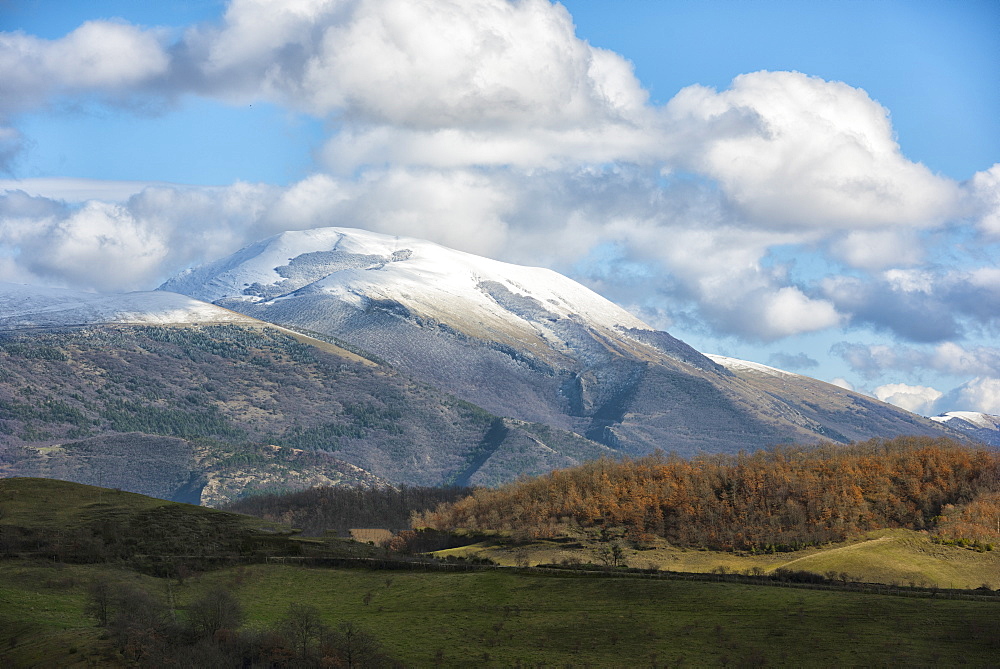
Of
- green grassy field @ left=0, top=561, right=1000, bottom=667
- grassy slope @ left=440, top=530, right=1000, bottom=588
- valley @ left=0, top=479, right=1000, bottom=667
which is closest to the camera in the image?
green grassy field @ left=0, top=561, right=1000, bottom=667

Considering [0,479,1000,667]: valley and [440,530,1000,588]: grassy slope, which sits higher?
[440,530,1000,588]: grassy slope

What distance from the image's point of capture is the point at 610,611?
125 m

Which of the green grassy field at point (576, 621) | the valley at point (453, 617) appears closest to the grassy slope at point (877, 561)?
the valley at point (453, 617)

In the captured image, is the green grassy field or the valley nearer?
the green grassy field

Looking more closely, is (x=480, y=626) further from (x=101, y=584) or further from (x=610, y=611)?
(x=101, y=584)

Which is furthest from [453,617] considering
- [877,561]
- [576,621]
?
[877,561]

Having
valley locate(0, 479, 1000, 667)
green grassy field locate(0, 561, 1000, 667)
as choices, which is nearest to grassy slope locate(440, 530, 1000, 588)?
valley locate(0, 479, 1000, 667)

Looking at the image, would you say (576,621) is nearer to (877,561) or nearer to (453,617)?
(453,617)

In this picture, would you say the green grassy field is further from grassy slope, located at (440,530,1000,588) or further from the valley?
grassy slope, located at (440,530,1000,588)

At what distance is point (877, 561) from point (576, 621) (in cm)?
5859

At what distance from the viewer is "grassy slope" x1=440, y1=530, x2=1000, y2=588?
6053 inches

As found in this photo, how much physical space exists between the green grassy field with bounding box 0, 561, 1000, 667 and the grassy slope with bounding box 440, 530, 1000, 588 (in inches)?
1379

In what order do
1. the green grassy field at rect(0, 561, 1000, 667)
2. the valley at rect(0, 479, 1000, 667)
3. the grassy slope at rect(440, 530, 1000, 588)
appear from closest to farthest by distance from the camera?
the green grassy field at rect(0, 561, 1000, 667) → the valley at rect(0, 479, 1000, 667) → the grassy slope at rect(440, 530, 1000, 588)

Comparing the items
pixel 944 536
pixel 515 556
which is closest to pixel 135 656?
pixel 515 556
